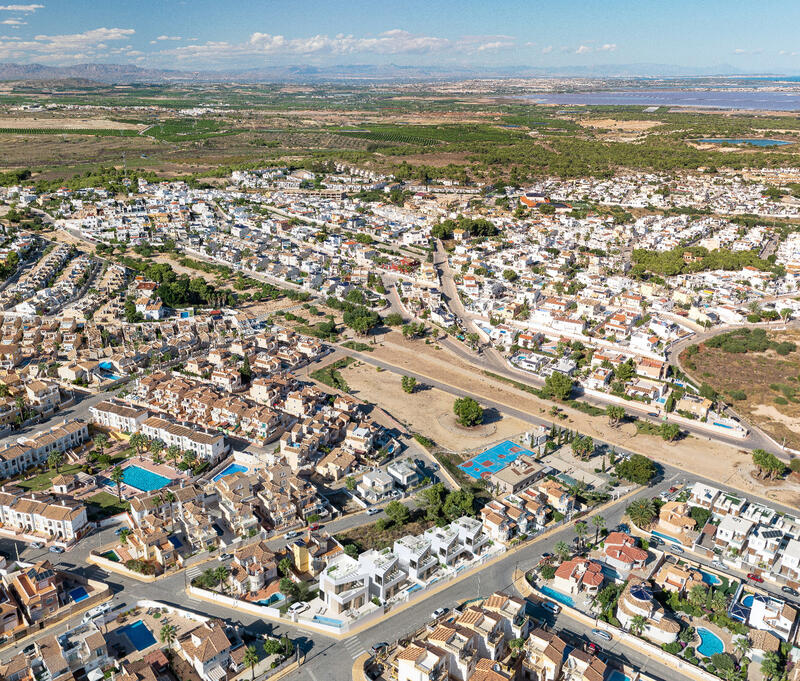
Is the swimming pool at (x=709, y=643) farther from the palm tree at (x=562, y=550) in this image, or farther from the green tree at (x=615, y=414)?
the green tree at (x=615, y=414)

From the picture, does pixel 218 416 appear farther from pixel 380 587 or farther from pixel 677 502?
pixel 677 502

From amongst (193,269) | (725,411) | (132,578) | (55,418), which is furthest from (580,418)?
(193,269)

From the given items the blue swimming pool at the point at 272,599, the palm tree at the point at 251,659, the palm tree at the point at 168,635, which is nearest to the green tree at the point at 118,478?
the palm tree at the point at 168,635

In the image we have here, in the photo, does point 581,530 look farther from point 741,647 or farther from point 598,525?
point 741,647

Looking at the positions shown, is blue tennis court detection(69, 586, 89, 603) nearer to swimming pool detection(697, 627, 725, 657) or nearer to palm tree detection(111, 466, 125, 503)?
palm tree detection(111, 466, 125, 503)

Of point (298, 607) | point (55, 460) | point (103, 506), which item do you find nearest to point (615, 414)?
point (298, 607)

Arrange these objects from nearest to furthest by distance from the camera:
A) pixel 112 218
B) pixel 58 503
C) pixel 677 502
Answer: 1. pixel 58 503
2. pixel 677 502
3. pixel 112 218
